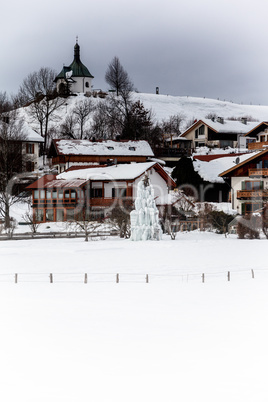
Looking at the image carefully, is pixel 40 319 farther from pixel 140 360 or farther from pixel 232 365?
pixel 232 365

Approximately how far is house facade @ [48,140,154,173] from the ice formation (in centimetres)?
2266

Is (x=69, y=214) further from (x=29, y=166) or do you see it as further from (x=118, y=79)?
(x=118, y=79)

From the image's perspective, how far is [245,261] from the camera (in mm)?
34375

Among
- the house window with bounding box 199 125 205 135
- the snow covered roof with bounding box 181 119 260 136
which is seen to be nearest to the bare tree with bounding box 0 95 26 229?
the snow covered roof with bounding box 181 119 260 136

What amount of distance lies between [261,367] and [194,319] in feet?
18.1

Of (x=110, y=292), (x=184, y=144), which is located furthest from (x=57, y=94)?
(x=110, y=292)

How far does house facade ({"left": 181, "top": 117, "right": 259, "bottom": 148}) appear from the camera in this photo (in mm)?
85312

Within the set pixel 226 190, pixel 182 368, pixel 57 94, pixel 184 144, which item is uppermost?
pixel 57 94

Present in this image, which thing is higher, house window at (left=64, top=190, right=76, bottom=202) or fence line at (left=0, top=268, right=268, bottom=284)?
house window at (left=64, top=190, right=76, bottom=202)

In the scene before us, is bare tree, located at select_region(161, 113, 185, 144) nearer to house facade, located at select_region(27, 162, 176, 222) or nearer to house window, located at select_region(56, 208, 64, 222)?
house facade, located at select_region(27, 162, 176, 222)

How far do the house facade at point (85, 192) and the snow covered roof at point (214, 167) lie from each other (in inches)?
258

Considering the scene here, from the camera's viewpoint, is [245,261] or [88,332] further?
[245,261]

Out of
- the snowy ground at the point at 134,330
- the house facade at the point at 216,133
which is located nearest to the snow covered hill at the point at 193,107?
the house facade at the point at 216,133

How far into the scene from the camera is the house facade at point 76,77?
11019 centimetres
